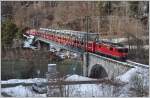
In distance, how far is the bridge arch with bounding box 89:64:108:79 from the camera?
4953 millimetres

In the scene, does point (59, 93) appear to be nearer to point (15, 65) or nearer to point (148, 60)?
point (15, 65)

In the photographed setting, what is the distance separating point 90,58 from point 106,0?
1.65 ft

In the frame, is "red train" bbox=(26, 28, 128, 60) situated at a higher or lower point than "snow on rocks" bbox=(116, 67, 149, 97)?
higher

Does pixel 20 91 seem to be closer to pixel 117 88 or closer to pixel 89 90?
pixel 89 90

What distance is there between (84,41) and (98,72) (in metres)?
0.28

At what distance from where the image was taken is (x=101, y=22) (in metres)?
4.96

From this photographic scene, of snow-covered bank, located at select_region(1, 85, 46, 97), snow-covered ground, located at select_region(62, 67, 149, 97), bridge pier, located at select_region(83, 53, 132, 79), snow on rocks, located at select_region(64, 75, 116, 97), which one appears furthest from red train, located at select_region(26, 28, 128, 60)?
snow-covered bank, located at select_region(1, 85, 46, 97)

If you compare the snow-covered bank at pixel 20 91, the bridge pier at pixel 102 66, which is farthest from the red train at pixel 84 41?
the snow-covered bank at pixel 20 91

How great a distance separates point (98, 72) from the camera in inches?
195

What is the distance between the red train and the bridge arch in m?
0.13

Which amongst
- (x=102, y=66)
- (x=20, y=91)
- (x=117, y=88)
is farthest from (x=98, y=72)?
(x=20, y=91)

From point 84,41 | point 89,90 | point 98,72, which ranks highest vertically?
point 84,41

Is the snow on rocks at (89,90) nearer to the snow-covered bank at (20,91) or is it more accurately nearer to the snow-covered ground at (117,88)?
the snow-covered ground at (117,88)

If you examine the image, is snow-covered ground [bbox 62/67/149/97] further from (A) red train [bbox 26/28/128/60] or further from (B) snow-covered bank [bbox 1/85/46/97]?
(B) snow-covered bank [bbox 1/85/46/97]
